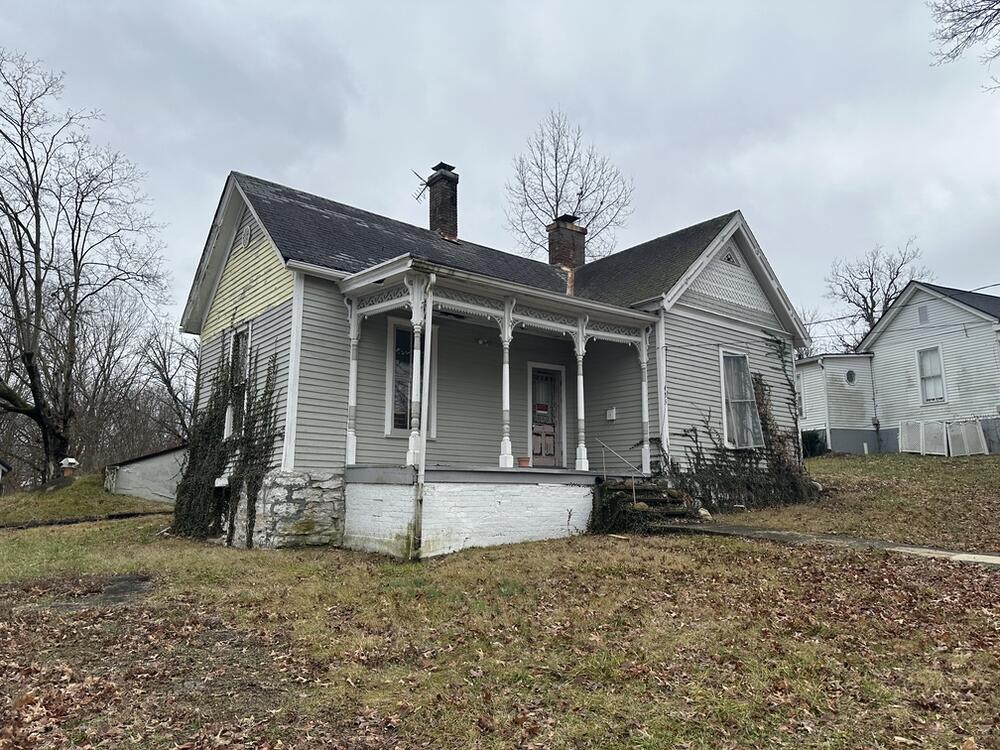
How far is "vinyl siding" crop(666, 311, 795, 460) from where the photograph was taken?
46.7ft

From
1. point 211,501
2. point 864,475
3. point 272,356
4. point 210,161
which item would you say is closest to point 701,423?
point 864,475

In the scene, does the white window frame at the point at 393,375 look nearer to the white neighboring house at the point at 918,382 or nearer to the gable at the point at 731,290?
the gable at the point at 731,290

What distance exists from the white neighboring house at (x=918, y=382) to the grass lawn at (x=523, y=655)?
1688 centimetres

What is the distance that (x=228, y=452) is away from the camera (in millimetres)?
13094

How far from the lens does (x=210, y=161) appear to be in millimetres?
22906

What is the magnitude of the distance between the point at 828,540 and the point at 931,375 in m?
17.4

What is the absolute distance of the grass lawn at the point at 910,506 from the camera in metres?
10.3

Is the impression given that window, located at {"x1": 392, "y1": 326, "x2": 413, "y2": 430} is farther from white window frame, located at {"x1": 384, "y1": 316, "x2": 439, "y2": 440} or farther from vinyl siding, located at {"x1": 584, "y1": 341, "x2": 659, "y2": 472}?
vinyl siding, located at {"x1": 584, "y1": 341, "x2": 659, "y2": 472}

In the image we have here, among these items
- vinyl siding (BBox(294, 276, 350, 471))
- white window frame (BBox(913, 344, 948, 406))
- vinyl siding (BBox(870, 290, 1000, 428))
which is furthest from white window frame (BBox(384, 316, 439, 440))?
white window frame (BBox(913, 344, 948, 406))

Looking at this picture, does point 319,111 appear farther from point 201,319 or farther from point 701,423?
point 701,423

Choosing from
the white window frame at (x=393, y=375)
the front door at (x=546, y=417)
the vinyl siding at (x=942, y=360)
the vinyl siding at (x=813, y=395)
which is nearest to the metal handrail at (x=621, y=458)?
the front door at (x=546, y=417)

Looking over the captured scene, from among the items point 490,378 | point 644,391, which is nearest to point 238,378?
point 490,378

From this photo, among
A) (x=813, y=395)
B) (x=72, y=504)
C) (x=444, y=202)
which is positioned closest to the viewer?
(x=444, y=202)

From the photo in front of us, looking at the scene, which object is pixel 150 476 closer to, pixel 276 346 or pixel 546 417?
pixel 276 346
